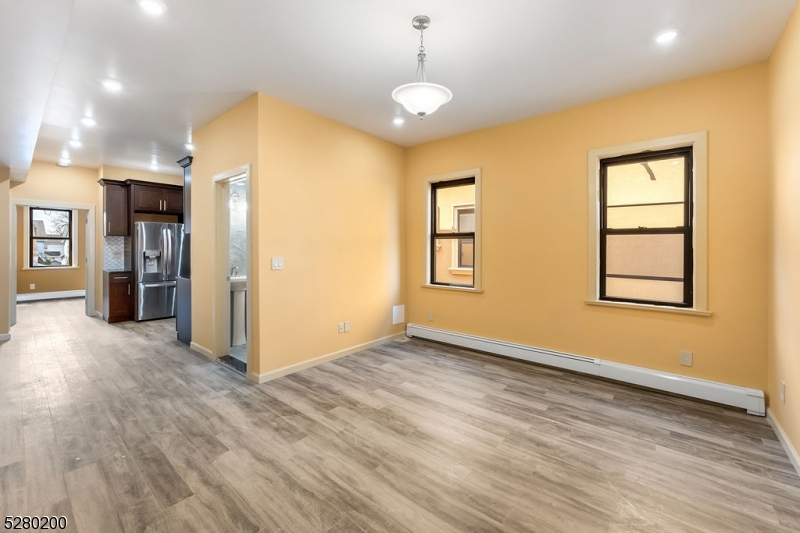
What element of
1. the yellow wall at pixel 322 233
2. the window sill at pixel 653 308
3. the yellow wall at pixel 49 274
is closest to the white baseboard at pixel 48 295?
the yellow wall at pixel 49 274

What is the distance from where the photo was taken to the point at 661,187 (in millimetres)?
3393

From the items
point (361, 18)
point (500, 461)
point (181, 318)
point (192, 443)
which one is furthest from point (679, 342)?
point (181, 318)

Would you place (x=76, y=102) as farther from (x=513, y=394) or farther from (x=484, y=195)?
(x=513, y=394)

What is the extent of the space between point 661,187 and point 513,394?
2.53 meters

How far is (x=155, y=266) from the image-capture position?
6.61m

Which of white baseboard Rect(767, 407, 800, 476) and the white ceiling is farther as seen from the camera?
the white ceiling

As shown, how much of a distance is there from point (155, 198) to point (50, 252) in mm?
5180

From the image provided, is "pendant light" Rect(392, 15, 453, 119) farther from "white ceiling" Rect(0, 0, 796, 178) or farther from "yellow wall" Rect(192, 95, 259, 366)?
"yellow wall" Rect(192, 95, 259, 366)

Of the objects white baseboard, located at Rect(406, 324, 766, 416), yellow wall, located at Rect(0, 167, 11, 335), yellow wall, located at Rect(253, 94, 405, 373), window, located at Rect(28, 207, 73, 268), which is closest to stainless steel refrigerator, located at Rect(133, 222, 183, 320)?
yellow wall, located at Rect(0, 167, 11, 335)

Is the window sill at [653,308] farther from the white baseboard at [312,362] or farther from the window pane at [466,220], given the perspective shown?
the white baseboard at [312,362]

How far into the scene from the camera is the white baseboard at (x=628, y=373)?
2865 mm

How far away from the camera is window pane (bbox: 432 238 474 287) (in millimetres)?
4941

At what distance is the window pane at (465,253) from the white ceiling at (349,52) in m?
1.71

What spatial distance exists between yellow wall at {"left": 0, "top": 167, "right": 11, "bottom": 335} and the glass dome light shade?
6.41m
